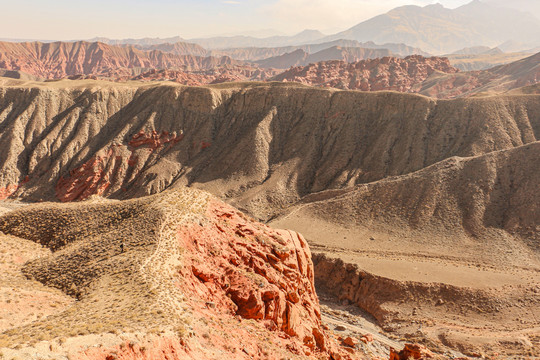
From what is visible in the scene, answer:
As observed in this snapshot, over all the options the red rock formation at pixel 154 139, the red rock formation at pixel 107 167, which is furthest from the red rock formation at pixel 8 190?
the red rock formation at pixel 154 139

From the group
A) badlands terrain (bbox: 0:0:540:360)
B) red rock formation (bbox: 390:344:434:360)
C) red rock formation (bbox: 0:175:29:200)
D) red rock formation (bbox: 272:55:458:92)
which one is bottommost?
red rock formation (bbox: 0:175:29:200)

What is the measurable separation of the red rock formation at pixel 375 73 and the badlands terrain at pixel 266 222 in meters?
67.1

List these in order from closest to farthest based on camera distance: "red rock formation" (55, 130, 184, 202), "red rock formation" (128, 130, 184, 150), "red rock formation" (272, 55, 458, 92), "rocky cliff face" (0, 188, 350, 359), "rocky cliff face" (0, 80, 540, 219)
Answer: "rocky cliff face" (0, 188, 350, 359) → "rocky cliff face" (0, 80, 540, 219) → "red rock formation" (55, 130, 184, 202) → "red rock formation" (128, 130, 184, 150) → "red rock formation" (272, 55, 458, 92)

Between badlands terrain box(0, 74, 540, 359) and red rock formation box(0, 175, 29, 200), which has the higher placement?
badlands terrain box(0, 74, 540, 359)

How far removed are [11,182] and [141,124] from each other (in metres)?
26.3

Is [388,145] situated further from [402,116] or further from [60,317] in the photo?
[60,317]

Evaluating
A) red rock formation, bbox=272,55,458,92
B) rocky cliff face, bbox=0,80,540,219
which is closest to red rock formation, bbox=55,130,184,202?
rocky cliff face, bbox=0,80,540,219

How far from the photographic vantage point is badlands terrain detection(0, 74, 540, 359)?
48.3 feet

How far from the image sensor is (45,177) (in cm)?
6838

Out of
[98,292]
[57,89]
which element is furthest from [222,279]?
[57,89]

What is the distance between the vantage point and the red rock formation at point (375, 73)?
136 m

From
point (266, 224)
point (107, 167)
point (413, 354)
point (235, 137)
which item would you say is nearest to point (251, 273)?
point (413, 354)

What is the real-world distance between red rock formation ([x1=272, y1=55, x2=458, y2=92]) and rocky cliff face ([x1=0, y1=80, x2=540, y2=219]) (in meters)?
64.8

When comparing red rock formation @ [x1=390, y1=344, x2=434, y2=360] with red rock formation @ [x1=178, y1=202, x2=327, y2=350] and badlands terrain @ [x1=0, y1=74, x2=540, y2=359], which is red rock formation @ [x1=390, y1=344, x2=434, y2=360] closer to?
badlands terrain @ [x1=0, y1=74, x2=540, y2=359]
